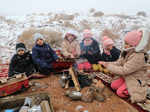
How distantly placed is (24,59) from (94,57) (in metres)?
1.97

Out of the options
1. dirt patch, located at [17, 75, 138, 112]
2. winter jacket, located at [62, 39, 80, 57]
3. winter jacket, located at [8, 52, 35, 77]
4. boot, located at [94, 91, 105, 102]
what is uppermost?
winter jacket, located at [62, 39, 80, 57]

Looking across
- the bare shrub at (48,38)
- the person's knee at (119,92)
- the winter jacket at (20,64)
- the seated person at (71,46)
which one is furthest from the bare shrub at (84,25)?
the person's knee at (119,92)

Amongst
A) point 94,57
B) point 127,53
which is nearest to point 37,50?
point 94,57

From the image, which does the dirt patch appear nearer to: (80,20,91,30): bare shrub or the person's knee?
the person's knee

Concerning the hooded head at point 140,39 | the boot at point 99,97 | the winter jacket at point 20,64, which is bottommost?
the boot at point 99,97

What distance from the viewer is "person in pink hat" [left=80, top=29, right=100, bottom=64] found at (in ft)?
13.9

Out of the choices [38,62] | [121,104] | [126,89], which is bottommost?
[121,104]

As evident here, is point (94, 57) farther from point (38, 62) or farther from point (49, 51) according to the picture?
point (38, 62)

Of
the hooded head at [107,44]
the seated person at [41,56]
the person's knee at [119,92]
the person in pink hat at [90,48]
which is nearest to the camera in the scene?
the person's knee at [119,92]

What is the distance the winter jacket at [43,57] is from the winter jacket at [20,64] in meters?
0.17

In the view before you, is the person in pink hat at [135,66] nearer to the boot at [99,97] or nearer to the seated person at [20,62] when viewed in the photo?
the boot at [99,97]

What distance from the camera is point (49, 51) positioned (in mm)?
3875

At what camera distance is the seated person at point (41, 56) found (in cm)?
364

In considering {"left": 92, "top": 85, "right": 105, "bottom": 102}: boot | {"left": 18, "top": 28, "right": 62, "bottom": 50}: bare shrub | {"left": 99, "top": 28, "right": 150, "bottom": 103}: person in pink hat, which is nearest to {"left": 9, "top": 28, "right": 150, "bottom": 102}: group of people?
{"left": 99, "top": 28, "right": 150, "bottom": 103}: person in pink hat
